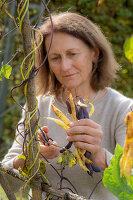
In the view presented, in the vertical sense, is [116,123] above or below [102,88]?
below

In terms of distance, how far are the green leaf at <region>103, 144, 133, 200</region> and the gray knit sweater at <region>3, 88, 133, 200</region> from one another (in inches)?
17.7

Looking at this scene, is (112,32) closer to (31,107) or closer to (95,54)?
(95,54)

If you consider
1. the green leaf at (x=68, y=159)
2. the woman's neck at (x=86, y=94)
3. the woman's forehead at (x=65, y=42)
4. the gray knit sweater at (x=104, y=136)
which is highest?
the woman's forehead at (x=65, y=42)

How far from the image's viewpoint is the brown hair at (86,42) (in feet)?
3.42

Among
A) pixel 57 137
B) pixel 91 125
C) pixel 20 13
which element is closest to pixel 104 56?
pixel 57 137

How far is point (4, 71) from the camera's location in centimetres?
57

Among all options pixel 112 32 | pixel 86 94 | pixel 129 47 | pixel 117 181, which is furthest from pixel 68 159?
pixel 112 32

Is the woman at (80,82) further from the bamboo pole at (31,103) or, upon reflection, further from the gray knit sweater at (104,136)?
the bamboo pole at (31,103)

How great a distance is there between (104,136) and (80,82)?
0.23 meters

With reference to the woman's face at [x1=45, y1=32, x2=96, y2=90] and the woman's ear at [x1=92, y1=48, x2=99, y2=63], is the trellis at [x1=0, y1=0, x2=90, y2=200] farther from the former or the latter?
the woman's ear at [x1=92, y1=48, x2=99, y2=63]

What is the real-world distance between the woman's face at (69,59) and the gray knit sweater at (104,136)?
0.55 feet

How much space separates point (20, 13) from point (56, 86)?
2.31ft

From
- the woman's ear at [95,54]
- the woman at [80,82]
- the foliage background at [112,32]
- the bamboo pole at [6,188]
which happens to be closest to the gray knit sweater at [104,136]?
the woman at [80,82]

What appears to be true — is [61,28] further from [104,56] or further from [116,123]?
[116,123]
